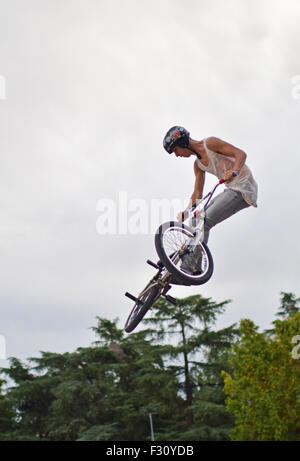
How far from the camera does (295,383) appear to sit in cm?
2698

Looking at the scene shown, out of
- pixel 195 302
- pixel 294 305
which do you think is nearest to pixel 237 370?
pixel 195 302

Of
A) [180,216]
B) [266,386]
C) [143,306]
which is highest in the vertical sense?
[180,216]

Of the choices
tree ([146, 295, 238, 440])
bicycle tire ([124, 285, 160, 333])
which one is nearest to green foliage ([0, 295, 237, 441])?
tree ([146, 295, 238, 440])

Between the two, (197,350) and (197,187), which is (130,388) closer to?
(197,350)

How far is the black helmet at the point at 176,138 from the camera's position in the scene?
752 cm

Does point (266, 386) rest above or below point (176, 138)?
below

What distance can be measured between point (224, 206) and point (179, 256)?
1087 mm

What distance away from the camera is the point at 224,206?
763 cm

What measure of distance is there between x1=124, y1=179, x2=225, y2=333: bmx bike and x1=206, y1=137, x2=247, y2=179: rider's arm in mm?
391

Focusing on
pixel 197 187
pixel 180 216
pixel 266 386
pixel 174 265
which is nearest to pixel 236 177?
pixel 197 187

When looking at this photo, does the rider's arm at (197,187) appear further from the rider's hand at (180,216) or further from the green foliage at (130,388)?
the green foliage at (130,388)

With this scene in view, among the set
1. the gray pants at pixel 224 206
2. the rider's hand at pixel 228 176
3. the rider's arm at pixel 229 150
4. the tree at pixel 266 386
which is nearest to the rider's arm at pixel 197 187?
the gray pants at pixel 224 206

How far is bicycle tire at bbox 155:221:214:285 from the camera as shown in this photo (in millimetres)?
6957

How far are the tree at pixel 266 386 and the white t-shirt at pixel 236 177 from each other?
69.7 feet
